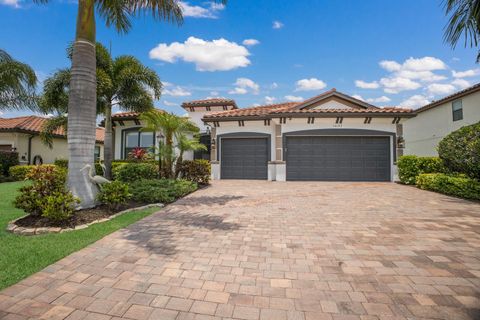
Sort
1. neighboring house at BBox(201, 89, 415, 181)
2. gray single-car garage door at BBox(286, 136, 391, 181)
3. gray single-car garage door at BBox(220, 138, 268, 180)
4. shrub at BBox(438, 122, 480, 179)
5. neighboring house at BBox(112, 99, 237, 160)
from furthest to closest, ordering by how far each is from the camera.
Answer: neighboring house at BBox(112, 99, 237, 160) → gray single-car garage door at BBox(220, 138, 268, 180) → gray single-car garage door at BBox(286, 136, 391, 181) → neighboring house at BBox(201, 89, 415, 181) → shrub at BBox(438, 122, 480, 179)

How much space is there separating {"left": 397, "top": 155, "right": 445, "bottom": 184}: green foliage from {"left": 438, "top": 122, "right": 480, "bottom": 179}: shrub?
2.46m

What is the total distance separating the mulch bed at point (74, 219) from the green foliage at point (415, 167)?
13.2m

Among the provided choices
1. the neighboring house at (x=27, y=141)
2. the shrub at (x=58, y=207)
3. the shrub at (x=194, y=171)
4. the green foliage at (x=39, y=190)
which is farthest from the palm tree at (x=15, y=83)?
the shrub at (x=58, y=207)

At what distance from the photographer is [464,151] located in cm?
846

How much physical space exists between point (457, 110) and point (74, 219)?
2102cm

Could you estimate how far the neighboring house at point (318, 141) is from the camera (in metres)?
13.9

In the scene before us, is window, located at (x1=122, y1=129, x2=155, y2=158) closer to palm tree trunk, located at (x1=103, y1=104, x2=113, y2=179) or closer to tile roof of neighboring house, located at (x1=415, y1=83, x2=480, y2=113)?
palm tree trunk, located at (x1=103, y1=104, x2=113, y2=179)

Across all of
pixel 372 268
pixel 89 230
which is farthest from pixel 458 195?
pixel 89 230

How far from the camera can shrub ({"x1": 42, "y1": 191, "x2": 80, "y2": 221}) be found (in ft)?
15.9

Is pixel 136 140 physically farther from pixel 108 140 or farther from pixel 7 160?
pixel 7 160

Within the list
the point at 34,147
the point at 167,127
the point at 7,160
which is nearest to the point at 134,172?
the point at 167,127

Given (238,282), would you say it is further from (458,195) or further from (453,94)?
(453,94)

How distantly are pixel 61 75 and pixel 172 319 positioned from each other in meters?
13.6

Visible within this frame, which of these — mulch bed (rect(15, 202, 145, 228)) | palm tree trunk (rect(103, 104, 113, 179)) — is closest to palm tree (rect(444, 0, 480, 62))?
mulch bed (rect(15, 202, 145, 228))
